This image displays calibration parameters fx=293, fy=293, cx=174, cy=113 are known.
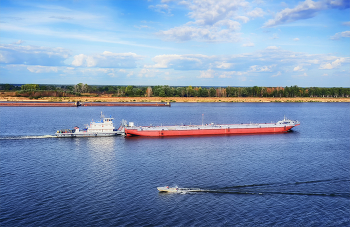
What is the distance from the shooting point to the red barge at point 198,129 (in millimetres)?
82438

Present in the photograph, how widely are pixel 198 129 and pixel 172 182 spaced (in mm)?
42975

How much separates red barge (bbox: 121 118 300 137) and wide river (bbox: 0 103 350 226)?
8.96 meters

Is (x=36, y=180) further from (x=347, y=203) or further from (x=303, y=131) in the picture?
(x=303, y=131)

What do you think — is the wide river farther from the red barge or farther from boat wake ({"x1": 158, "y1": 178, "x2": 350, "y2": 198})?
the red barge

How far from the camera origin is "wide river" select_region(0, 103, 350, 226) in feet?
109

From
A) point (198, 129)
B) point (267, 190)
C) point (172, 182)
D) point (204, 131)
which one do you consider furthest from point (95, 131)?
point (267, 190)

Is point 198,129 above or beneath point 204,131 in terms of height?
above

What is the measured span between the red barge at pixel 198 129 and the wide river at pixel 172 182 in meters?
8.96

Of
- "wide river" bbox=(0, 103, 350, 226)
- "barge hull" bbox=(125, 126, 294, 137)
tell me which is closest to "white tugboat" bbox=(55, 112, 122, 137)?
"barge hull" bbox=(125, 126, 294, 137)

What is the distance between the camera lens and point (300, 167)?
169 feet

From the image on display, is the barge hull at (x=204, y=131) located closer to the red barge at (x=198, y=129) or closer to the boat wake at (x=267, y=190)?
the red barge at (x=198, y=129)

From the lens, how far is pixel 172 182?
1708 inches

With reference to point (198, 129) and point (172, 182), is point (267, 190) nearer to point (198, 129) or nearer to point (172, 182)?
point (172, 182)

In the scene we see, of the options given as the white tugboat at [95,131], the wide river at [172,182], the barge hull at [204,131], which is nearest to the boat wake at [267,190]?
the wide river at [172,182]
